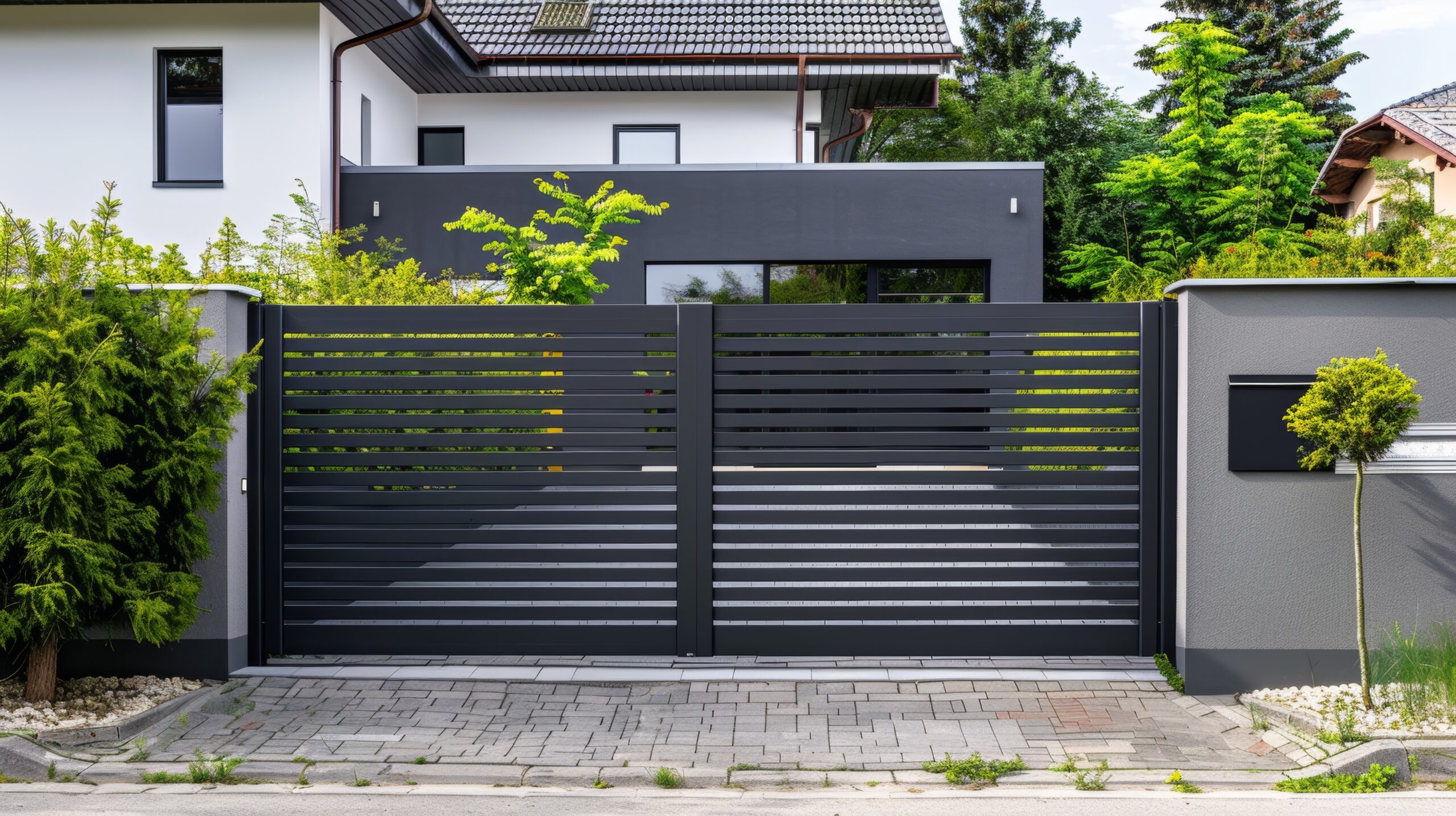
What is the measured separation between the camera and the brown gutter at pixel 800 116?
15469 millimetres

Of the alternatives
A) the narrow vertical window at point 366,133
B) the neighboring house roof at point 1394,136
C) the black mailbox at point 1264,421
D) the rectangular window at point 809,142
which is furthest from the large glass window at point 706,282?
the neighboring house roof at point 1394,136

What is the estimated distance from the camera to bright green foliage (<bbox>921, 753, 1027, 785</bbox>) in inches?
192

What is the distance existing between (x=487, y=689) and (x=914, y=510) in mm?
2633

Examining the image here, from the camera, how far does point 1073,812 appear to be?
4539 mm

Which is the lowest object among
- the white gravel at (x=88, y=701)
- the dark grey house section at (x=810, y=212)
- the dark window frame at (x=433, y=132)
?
the white gravel at (x=88, y=701)

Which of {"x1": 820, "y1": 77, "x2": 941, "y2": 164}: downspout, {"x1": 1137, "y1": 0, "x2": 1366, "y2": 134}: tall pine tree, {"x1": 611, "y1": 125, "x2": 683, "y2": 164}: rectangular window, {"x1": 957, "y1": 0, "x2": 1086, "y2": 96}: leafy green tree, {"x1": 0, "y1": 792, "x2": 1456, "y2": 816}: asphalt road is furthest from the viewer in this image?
{"x1": 957, "y1": 0, "x2": 1086, "y2": 96}: leafy green tree

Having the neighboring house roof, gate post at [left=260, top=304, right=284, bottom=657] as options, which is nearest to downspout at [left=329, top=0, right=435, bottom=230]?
gate post at [left=260, top=304, right=284, bottom=657]

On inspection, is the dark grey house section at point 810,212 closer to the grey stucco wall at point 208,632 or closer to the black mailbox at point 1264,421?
the grey stucco wall at point 208,632

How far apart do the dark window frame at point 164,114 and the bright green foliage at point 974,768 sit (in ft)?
36.2

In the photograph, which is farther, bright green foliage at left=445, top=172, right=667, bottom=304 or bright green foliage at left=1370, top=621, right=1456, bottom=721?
bright green foliage at left=445, top=172, right=667, bottom=304

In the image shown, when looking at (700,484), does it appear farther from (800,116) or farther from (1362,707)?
(800,116)

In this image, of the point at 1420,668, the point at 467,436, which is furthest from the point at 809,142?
the point at 1420,668

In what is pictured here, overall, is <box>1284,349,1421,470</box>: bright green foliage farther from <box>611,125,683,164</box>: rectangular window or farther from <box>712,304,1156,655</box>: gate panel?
<box>611,125,683,164</box>: rectangular window

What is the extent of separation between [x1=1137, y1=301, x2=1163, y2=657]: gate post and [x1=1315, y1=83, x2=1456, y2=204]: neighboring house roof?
17.0 metres
